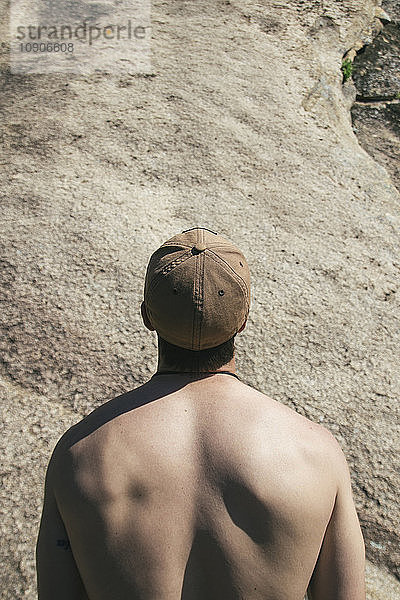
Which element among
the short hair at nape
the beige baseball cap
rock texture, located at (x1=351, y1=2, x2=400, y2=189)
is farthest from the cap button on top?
rock texture, located at (x1=351, y1=2, x2=400, y2=189)

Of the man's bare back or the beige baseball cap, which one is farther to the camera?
the beige baseball cap

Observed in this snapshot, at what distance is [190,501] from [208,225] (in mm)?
2340

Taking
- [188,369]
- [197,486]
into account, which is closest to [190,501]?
[197,486]

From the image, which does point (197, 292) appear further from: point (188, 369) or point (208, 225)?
point (208, 225)

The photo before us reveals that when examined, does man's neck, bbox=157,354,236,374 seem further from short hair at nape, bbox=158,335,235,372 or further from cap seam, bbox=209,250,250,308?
cap seam, bbox=209,250,250,308

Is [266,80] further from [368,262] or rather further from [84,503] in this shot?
[84,503]

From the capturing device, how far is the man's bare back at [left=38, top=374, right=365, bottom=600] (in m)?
1.55

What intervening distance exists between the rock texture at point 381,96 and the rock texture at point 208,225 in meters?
0.23

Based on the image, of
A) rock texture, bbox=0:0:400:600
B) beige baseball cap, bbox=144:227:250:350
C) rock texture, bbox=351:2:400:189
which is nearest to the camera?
beige baseball cap, bbox=144:227:250:350

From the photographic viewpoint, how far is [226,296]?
5.80ft

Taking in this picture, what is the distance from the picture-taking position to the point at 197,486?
1578 millimetres

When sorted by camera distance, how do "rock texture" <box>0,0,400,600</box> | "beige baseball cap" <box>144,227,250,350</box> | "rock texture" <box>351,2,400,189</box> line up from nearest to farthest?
"beige baseball cap" <box>144,227,250,350</box>, "rock texture" <box>0,0,400,600</box>, "rock texture" <box>351,2,400,189</box>

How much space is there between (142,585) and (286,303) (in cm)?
200

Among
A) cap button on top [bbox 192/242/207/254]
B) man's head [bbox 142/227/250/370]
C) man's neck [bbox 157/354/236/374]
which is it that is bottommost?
man's neck [bbox 157/354/236/374]
